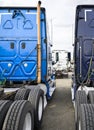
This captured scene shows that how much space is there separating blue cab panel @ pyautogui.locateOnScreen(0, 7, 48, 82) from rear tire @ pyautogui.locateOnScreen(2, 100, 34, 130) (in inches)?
149

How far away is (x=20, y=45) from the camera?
8055 millimetres

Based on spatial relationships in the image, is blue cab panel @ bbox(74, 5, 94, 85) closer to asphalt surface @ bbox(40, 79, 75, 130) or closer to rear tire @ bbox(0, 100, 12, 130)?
asphalt surface @ bbox(40, 79, 75, 130)

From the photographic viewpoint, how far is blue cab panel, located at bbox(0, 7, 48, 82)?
8.02m

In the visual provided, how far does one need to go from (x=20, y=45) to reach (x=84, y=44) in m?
1.90

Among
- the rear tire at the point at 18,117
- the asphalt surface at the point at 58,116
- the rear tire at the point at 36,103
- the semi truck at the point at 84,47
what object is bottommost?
the asphalt surface at the point at 58,116

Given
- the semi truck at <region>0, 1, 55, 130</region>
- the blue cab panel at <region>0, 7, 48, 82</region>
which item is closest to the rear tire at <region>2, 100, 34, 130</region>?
the semi truck at <region>0, 1, 55, 130</region>

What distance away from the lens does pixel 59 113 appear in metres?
7.16

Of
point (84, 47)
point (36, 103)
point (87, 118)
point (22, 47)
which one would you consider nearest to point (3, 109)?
point (87, 118)

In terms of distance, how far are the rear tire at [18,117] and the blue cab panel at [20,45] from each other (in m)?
3.78

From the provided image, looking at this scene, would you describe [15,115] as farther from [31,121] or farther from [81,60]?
[81,60]

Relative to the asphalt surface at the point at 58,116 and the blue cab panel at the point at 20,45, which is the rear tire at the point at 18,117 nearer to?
the asphalt surface at the point at 58,116

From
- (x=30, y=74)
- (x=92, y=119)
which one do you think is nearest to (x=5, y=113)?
(x=92, y=119)

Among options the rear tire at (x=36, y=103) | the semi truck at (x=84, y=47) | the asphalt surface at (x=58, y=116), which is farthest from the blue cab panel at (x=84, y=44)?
the rear tire at (x=36, y=103)

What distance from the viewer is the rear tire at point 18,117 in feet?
11.6
